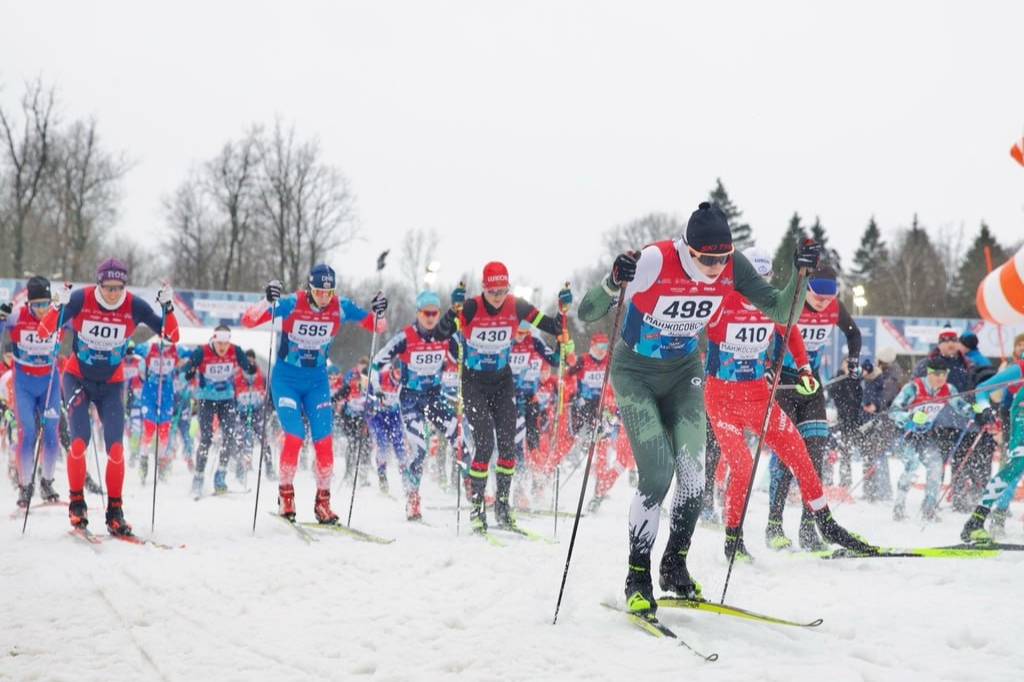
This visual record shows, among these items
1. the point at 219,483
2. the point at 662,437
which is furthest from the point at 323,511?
the point at 219,483

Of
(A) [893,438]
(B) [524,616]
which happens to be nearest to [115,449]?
(B) [524,616]

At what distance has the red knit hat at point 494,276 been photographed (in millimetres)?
7398

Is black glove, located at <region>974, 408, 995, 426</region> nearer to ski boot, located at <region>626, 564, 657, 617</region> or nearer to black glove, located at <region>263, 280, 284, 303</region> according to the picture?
ski boot, located at <region>626, 564, 657, 617</region>

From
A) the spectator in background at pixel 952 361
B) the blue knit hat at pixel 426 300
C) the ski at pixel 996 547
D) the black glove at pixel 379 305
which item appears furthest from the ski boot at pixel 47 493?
the spectator in background at pixel 952 361

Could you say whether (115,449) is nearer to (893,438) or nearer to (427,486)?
(427,486)

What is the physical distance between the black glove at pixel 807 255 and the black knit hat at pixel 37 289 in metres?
7.36

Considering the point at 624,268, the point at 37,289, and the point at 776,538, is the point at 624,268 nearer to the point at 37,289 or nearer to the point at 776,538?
the point at 776,538

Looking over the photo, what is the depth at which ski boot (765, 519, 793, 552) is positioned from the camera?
620 centimetres

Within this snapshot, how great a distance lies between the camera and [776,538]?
6.25m

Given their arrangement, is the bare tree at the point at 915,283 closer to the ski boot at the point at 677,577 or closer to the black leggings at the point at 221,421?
the black leggings at the point at 221,421

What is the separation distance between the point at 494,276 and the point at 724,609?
158 inches

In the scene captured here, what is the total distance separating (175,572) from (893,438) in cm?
975

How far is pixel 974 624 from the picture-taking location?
4023 millimetres

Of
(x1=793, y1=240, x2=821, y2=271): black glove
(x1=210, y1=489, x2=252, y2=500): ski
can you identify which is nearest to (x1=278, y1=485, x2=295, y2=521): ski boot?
(x1=210, y1=489, x2=252, y2=500): ski
